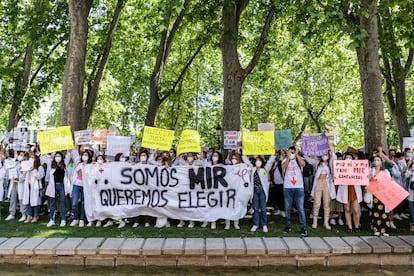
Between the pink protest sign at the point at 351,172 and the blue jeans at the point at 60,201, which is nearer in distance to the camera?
the pink protest sign at the point at 351,172

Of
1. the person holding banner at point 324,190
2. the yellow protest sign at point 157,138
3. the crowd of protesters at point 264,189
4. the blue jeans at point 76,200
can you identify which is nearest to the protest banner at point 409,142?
the crowd of protesters at point 264,189

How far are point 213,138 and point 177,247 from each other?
33036mm

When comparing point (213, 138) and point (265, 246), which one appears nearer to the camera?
point (265, 246)

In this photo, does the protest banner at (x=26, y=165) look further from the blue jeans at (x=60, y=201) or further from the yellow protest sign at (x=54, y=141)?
the blue jeans at (x=60, y=201)

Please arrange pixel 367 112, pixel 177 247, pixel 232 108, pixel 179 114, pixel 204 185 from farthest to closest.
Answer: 1. pixel 179 114
2. pixel 232 108
3. pixel 367 112
4. pixel 204 185
5. pixel 177 247

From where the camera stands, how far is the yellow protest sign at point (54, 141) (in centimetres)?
993

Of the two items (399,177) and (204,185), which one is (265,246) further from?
(399,177)

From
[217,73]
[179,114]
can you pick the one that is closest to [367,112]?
[179,114]

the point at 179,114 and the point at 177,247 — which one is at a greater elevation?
the point at 179,114

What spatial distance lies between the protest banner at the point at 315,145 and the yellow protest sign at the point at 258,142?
2.76ft

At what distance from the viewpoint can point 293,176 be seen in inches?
347

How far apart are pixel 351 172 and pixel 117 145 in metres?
5.62

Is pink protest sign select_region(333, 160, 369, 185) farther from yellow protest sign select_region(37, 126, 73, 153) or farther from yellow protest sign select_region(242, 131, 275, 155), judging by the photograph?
yellow protest sign select_region(37, 126, 73, 153)

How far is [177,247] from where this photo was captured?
288 inches
